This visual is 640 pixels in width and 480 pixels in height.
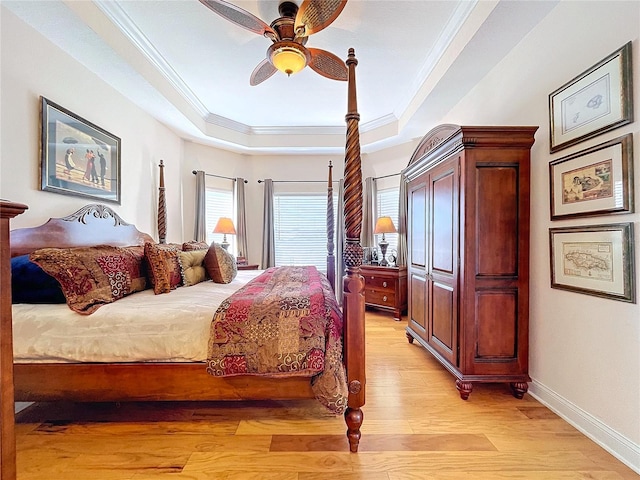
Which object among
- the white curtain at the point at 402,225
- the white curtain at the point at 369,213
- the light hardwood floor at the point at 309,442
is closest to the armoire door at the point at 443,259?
the light hardwood floor at the point at 309,442

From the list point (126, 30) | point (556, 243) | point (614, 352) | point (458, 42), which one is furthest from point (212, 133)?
point (614, 352)

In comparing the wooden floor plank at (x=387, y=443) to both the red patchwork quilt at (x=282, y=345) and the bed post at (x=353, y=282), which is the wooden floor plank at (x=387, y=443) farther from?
the red patchwork quilt at (x=282, y=345)

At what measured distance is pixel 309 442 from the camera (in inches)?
64.8

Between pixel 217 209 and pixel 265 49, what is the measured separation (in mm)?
2773

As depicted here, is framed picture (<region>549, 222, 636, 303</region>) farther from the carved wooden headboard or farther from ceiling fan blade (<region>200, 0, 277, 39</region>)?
the carved wooden headboard

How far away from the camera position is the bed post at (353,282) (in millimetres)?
1579

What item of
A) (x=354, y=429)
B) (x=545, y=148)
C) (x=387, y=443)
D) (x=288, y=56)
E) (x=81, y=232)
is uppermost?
(x=288, y=56)

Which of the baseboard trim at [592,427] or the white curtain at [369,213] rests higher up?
the white curtain at [369,213]

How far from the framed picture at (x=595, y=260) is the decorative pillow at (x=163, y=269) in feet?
9.12

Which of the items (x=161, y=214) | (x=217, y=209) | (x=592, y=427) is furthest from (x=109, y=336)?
(x=217, y=209)

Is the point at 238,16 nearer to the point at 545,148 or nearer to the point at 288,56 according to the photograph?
the point at 288,56

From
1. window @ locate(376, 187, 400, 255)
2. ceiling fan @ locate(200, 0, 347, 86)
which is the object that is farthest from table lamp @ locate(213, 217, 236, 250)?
ceiling fan @ locate(200, 0, 347, 86)

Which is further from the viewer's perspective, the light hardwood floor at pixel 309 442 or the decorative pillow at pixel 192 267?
the decorative pillow at pixel 192 267

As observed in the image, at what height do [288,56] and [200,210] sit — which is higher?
[288,56]
